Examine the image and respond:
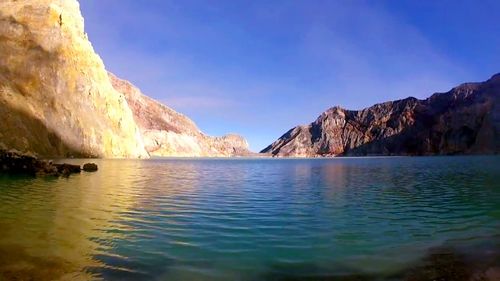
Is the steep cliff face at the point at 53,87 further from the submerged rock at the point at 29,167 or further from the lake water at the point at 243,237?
the lake water at the point at 243,237

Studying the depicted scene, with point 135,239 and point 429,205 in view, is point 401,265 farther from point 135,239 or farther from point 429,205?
point 429,205

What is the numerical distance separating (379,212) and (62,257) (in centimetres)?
1537

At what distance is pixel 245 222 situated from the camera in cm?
1864

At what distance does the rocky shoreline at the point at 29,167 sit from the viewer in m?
45.4

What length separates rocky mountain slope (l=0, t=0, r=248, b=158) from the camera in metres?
94.7

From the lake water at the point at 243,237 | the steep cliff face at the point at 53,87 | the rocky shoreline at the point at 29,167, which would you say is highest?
the steep cliff face at the point at 53,87

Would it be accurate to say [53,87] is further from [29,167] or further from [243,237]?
[243,237]

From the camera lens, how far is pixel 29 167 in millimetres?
46844

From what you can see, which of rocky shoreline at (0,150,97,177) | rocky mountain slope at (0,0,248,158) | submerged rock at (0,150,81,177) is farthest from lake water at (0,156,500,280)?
rocky mountain slope at (0,0,248,158)

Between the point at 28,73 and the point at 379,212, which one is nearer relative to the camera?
the point at 379,212

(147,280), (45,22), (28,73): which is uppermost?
(45,22)

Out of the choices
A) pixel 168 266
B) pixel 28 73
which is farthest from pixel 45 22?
pixel 168 266

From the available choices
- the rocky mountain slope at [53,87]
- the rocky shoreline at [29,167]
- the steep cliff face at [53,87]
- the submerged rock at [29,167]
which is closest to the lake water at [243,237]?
the rocky shoreline at [29,167]

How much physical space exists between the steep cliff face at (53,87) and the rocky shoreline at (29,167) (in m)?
42.1
